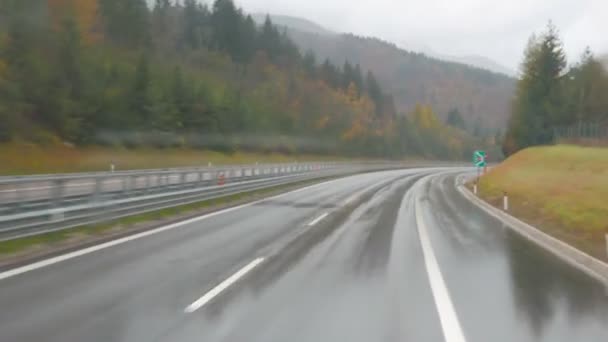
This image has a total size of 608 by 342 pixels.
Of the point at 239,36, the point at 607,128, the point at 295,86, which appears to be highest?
the point at 239,36

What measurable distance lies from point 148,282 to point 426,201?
20.6 metres

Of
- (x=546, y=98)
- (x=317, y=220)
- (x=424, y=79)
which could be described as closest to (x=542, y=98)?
(x=546, y=98)

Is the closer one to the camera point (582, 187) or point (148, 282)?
point (148, 282)

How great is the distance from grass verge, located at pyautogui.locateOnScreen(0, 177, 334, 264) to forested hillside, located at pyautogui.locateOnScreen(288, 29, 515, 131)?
544 ft

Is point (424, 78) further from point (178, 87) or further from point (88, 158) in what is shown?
point (88, 158)

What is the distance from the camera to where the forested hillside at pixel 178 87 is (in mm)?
44750

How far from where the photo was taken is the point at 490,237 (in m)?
15.3

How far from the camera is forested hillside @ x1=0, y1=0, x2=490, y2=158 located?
44.8 m

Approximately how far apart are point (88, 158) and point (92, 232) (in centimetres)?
3241

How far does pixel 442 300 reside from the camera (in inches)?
316

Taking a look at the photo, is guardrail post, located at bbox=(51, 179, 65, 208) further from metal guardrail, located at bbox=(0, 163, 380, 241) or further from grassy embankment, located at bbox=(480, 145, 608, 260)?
grassy embankment, located at bbox=(480, 145, 608, 260)

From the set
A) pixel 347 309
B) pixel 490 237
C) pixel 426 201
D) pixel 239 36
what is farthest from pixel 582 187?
pixel 239 36

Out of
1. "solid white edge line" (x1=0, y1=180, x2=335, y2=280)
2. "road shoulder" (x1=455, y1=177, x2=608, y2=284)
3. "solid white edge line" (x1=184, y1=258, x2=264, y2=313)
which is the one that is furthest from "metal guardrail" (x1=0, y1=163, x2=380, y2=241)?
"road shoulder" (x1=455, y1=177, x2=608, y2=284)

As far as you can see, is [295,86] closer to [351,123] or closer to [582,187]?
[351,123]
